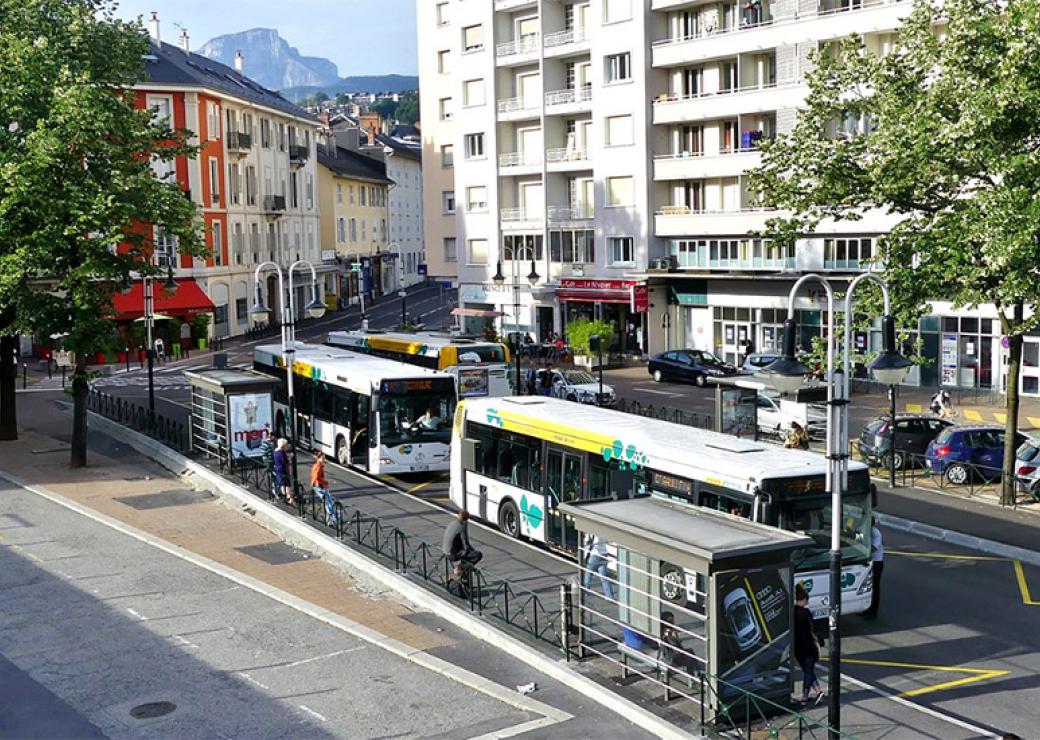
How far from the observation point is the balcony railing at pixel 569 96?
62.4 metres

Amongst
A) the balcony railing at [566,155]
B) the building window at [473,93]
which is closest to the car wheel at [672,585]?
the balcony railing at [566,155]

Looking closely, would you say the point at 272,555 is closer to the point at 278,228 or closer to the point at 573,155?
the point at 573,155

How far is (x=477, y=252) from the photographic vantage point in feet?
230

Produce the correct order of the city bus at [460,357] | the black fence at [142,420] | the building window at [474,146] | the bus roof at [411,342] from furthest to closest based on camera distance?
1. the building window at [474,146]
2. the bus roof at [411,342]
3. the city bus at [460,357]
4. the black fence at [142,420]

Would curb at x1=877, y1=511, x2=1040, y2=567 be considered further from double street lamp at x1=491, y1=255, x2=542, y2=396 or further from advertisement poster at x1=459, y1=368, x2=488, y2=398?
advertisement poster at x1=459, y1=368, x2=488, y2=398

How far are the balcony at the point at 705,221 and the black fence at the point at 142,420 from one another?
2625 centimetres

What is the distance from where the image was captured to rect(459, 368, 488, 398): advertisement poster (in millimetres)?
41250

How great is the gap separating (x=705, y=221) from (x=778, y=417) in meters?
20.7

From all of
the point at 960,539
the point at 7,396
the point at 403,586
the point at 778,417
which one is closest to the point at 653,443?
the point at 403,586

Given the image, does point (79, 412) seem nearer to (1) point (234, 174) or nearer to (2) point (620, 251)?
(2) point (620, 251)

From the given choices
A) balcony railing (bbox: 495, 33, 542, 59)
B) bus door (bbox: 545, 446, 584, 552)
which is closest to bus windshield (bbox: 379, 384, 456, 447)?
bus door (bbox: 545, 446, 584, 552)

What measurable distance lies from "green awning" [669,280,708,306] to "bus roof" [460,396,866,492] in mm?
32519

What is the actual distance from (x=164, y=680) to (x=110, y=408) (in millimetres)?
25771

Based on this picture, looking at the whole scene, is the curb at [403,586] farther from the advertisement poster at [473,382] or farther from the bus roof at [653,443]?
the advertisement poster at [473,382]
